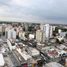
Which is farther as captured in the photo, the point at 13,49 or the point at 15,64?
the point at 13,49

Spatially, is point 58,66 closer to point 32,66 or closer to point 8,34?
point 32,66

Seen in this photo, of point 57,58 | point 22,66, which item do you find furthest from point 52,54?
point 22,66

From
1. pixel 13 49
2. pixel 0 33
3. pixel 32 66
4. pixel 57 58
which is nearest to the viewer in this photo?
pixel 32 66

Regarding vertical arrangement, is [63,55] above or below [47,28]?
below

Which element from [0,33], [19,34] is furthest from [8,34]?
[0,33]

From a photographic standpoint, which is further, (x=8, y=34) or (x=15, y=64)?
(x=8, y=34)

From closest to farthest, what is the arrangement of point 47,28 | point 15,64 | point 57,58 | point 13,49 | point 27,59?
1. point 15,64
2. point 27,59
3. point 57,58
4. point 13,49
5. point 47,28

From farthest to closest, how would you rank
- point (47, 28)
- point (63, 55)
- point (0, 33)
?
point (0, 33) < point (47, 28) < point (63, 55)

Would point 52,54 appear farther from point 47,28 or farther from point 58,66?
point 47,28

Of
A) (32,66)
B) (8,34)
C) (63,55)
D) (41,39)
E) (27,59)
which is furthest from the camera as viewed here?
(8,34)
